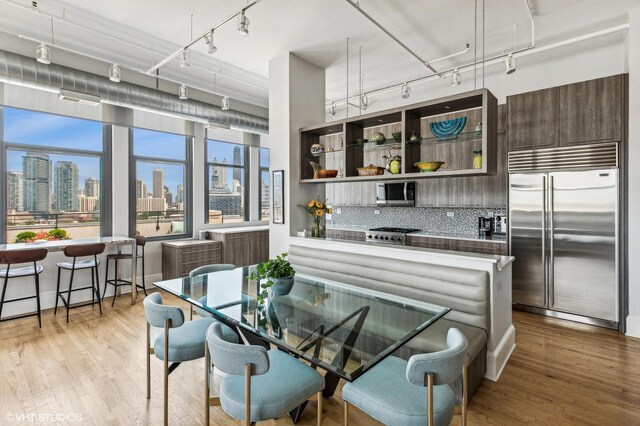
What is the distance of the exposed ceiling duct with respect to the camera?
11.8ft

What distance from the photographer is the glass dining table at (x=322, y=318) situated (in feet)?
5.50

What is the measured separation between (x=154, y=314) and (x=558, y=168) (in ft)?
14.8

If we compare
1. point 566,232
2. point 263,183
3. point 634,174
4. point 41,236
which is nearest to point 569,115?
point 634,174

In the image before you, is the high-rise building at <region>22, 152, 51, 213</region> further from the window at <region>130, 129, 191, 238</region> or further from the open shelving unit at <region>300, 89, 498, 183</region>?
the open shelving unit at <region>300, 89, 498, 183</region>

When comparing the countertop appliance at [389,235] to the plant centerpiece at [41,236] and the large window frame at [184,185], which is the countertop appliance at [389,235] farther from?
the plant centerpiece at [41,236]

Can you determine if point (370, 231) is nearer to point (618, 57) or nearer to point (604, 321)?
point (604, 321)

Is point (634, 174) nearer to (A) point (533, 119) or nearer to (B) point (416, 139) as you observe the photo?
(A) point (533, 119)

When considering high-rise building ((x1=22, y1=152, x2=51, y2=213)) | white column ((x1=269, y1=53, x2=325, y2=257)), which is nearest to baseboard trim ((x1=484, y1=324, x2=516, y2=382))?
white column ((x1=269, y1=53, x2=325, y2=257))

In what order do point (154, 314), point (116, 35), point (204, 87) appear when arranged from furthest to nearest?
point (204, 87) < point (116, 35) < point (154, 314)

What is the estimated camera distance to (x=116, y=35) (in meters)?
3.92

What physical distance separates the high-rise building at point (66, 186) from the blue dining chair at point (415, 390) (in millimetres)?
5099

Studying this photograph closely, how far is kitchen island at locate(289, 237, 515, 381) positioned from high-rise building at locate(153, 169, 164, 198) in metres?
3.78

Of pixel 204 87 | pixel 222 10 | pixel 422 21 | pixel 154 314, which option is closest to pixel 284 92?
pixel 222 10

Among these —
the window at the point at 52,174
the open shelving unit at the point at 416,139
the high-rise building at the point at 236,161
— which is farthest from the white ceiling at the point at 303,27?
the high-rise building at the point at 236,161
